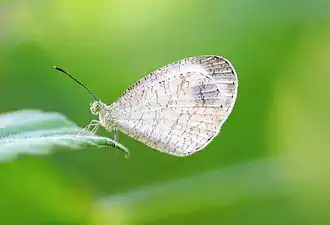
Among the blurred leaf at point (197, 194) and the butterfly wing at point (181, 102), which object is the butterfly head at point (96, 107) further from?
the blurred leaf at point (197, 194)

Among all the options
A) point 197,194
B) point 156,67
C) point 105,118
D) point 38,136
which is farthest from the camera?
point 156,67

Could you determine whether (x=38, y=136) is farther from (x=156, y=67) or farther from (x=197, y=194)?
(x=156, y=67)

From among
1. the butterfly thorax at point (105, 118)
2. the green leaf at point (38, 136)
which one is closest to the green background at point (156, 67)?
the butterfly thorax at point (105, 118)

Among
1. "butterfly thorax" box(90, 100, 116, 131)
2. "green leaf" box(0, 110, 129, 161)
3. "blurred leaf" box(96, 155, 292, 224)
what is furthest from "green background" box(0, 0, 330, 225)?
"green leaf" box(0, 110, 129, 161)

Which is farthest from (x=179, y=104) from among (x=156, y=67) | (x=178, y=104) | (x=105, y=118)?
(x=156, y=67)
